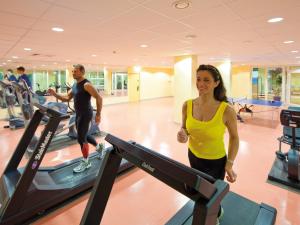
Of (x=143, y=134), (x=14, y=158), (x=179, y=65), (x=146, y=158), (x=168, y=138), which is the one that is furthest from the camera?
(x=179, y=65)

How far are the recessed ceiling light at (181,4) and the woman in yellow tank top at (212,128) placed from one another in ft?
3.66

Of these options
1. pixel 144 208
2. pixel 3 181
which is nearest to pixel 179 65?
pixel 144 208

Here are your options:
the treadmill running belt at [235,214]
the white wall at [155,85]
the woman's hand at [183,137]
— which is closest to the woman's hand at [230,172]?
the woman's hand at [183,137]

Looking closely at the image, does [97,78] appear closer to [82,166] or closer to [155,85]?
[155,85]

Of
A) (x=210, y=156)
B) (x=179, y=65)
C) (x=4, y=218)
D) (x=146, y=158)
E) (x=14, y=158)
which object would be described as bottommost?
(x=4, y=218)

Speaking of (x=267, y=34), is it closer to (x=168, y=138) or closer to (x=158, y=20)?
(x=158, y=20)

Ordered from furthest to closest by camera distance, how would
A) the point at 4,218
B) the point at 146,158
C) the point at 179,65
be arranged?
the point at 179,65 → the point at 4,218 → the point at 146,158

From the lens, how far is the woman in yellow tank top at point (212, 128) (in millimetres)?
1490

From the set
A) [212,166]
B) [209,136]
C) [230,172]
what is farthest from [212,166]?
[209,136]

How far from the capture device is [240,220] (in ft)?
6.22

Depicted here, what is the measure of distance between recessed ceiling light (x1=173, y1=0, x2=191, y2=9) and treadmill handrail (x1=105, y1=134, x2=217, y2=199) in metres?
1.89

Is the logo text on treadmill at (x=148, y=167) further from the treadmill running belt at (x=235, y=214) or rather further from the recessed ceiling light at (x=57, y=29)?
the recessed ceiling light at (x=57, y=29)

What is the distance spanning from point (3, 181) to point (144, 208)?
170 centimetres

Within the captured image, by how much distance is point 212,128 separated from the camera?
1.48m
